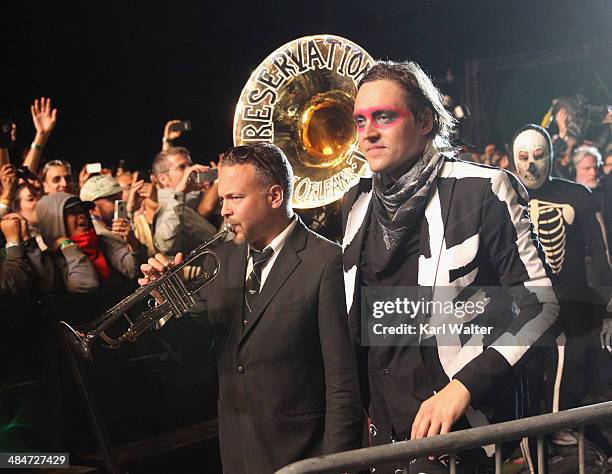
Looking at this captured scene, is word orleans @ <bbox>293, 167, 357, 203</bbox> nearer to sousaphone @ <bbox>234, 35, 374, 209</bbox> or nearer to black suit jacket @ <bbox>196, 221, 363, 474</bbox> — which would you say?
sousaphone @ <bbox>234, 35, 374, 209</bbox>

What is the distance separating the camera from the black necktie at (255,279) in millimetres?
3002

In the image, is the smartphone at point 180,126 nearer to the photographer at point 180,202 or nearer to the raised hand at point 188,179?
the photographer at point 180,202

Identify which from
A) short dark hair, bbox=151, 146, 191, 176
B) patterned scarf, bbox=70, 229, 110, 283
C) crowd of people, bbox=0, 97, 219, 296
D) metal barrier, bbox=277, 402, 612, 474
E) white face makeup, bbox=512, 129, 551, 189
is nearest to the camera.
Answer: metal barrier, bbox=277, 402, 612, 474

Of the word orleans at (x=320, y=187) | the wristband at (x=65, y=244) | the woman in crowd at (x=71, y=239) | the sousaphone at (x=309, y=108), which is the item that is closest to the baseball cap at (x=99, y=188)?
the woman in crowd at (x=71, y=239)

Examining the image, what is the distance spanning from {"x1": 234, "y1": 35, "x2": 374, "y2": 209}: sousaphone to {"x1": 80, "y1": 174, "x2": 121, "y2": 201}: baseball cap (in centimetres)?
184

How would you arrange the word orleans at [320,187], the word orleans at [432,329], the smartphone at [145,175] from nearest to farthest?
the word orleans at [432,329] → the word orleans at [320,187] → the smartphone at [145,175]

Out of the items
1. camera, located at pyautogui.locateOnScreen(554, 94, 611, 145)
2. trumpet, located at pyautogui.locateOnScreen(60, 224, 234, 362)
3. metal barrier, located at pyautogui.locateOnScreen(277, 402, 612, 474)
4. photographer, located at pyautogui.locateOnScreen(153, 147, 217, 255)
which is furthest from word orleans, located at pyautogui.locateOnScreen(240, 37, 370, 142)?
camera, located at pyautogui.locateOnScreen(554, 94, 611, 145)

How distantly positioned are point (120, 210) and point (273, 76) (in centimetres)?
181

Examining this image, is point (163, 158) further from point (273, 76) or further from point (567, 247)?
point (567, 247)

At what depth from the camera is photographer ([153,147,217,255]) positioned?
5.43 m

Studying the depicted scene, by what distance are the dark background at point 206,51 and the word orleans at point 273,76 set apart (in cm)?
100

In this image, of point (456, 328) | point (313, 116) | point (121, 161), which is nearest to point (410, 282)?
point (456, 328)

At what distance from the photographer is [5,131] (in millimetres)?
4965

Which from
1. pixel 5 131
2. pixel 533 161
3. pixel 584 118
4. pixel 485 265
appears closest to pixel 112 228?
pixel 5 131
